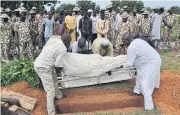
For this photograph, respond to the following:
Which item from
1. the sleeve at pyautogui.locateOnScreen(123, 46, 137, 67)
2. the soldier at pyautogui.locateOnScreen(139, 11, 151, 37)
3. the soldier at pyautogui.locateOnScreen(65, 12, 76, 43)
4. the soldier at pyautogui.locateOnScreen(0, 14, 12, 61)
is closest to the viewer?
the sleeve at pyautogui.locateOnScreen(123, 46, 137, 67)

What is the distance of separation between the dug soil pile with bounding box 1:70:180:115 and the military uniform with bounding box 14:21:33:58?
3.28m

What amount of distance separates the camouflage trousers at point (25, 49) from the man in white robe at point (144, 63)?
4591 mm

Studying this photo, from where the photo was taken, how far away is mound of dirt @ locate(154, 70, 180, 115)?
7.57 m

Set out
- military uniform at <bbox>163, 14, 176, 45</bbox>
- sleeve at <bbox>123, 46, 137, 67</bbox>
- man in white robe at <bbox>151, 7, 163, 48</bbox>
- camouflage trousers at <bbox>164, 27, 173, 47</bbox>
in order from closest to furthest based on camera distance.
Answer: sleeve at <bbox>123, 46, 137, 67</bbox>, man in white robe at <bbox>151, 7, 163, 48</bbox>, military uniform at <bbox>163, 14, 176, 45</bbox>, camouflage trousers at <bbox>164, 27, 173, 47</bbox>

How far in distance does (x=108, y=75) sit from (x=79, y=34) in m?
4.06

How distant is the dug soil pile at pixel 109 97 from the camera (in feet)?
25.1

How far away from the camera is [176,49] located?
13820 millimetres

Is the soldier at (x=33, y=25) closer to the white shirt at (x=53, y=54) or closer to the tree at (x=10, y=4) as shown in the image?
the white shirt at (x=53, y=54)

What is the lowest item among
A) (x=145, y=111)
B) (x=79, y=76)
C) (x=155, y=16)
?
(x=145, y=111)

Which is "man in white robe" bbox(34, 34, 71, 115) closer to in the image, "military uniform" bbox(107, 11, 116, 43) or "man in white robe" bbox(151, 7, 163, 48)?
"military uniform" bbox(107, 11, 116, 43)

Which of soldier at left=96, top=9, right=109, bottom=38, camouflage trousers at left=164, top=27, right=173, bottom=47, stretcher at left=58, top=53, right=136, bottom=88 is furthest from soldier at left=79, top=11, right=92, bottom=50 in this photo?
stretcher at left=58, top=53, right=136, bottom=88

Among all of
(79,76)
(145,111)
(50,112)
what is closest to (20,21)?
(79,76)

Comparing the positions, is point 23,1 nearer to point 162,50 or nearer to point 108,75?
point 162,50

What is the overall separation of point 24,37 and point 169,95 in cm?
522
